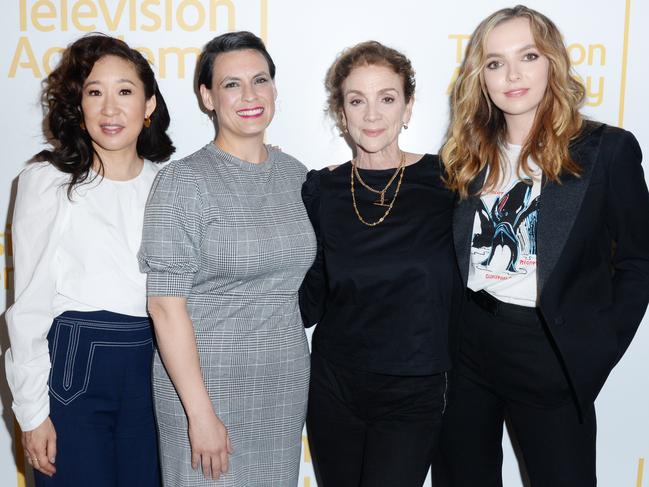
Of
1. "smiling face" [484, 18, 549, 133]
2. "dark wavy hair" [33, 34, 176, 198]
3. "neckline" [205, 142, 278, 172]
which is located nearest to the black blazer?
"smiling face" [484, 18, 549, 133]

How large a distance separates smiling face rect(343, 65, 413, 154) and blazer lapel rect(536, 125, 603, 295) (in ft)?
1.68

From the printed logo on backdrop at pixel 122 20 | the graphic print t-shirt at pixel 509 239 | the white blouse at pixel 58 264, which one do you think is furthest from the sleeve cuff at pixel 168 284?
the printed logo on backdrop at pixel 122 20

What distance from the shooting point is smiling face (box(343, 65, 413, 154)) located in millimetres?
1906

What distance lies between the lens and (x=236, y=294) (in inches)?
67.9

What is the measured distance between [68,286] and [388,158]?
3.35ft

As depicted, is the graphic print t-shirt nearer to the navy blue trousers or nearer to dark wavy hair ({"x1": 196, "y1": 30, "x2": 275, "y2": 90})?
dark wavy hair ({"x1": 196, "y1": 30, "x2": 275, "y2": 90})

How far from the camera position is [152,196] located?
1.68 m

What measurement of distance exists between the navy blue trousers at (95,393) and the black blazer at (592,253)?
1140mm

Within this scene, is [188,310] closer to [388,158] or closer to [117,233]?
[117,233]

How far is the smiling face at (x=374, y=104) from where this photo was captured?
1.91 m

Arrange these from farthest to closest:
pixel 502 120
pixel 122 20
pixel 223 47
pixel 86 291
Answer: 1. pixel 122 20
2. pixel 502 120
3. pixel 223 47
4. pixel 86 291

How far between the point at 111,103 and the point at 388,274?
935 millimetres

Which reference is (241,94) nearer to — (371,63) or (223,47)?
(223,47)

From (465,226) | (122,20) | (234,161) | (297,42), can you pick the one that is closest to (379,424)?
(465,226)
